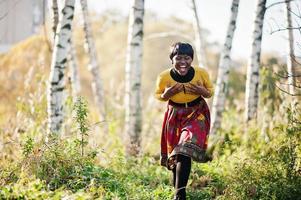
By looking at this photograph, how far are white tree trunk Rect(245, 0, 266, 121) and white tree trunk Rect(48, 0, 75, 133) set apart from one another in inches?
145

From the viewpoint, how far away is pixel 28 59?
2316 centimetres

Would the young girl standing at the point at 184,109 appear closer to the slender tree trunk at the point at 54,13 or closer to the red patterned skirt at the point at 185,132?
the red patterned skirt at the point at 185,132

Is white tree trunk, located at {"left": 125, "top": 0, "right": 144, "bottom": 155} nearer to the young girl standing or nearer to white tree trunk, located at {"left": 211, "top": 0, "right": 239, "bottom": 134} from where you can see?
white tree trunk, located at {"left": 211, "top": 0, "right": 239, "bottom": 134}

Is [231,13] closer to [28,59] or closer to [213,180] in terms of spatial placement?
[213,180]

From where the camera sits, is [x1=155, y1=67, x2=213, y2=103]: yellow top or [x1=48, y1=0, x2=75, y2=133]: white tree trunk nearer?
[x1=155, y1=67, x2=213, y2=103]: yellow top

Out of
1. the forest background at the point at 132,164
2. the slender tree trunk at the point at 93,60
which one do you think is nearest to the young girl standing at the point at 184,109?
the forest background at the point at 132,164

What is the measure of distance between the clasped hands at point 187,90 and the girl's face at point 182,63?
0.50 feet

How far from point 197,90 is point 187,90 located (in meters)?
0.13

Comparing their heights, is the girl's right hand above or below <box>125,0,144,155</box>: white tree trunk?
below

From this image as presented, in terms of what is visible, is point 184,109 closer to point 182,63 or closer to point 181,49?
point 182,63

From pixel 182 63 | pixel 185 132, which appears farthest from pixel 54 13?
pixel 185 132

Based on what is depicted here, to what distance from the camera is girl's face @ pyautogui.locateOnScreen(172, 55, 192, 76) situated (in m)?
6.03

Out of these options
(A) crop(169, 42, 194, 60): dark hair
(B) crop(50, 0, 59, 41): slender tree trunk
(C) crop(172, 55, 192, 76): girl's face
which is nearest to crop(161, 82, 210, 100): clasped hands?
(C) crop(172, 55, 192, 76): girl's face

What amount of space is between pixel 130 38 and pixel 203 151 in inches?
163
